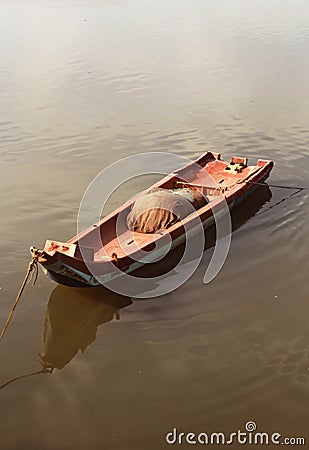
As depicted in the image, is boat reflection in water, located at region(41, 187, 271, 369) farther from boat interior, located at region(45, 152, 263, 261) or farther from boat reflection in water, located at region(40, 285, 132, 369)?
boat interior, located at region(45, 152, 263, 261)

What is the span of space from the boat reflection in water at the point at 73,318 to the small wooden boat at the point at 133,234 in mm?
333

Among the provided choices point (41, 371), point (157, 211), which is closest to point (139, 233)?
point (157, 211)

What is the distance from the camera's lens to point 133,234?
823 cm

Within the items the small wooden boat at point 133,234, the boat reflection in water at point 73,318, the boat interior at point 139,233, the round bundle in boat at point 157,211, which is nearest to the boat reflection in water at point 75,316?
the boat reflection in water at point 73,318

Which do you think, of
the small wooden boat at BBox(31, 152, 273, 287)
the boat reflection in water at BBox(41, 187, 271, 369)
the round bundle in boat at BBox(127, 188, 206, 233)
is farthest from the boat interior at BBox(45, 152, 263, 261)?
the boat reflection in water at BBox(41, 187, 271, 369)

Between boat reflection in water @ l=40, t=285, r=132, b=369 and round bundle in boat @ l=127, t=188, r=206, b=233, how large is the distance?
1276 millimetres

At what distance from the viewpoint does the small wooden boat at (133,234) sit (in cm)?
679

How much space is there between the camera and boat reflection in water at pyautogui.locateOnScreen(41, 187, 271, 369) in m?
6.61

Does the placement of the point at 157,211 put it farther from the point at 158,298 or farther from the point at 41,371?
the point at 41,371

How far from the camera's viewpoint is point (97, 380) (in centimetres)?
607

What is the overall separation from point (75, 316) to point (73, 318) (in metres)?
0.04

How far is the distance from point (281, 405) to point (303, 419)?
28 cm

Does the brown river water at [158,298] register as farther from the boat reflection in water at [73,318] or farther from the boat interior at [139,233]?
the boat interior at [139,233]

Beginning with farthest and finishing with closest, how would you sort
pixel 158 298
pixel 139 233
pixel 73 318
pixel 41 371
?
pixel 139 233, pixel 158 298, pixel 73 318, pixel 41 371
